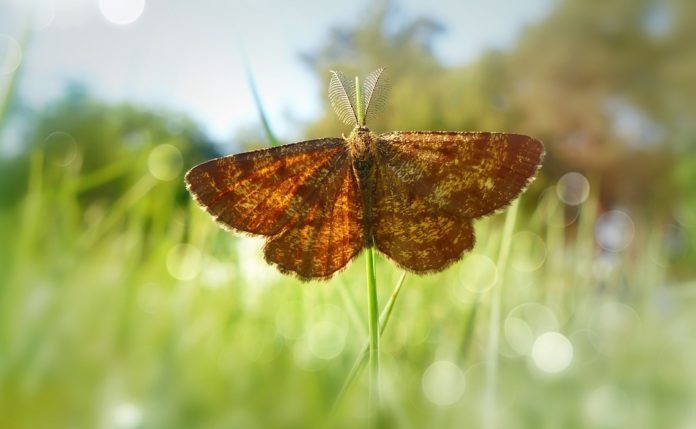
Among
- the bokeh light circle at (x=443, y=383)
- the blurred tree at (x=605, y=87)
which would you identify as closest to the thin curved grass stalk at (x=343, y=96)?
the bokeh light circle at (x=443, y=383)

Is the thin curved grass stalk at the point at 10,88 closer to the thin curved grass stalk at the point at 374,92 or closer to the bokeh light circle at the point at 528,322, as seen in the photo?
the thin curved grass stalk at the point at 374,92

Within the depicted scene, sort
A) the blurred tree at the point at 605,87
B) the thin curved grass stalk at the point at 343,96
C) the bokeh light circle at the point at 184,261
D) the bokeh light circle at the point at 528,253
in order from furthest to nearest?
the blurred tree at the point at 605,87
the bokeh light circle at the point at 528,253
the bokeh light circle at the point at 184,261
the thin curved grass stalk at the point at 343,96

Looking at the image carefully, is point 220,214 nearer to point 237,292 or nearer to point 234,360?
point 234,360

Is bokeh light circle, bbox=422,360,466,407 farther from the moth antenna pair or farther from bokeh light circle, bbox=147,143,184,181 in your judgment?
bokeh light circle, bbox=147,143,184,181

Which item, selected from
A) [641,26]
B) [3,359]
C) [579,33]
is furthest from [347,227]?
[641,26]

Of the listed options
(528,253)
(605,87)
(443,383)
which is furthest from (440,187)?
(605,87)

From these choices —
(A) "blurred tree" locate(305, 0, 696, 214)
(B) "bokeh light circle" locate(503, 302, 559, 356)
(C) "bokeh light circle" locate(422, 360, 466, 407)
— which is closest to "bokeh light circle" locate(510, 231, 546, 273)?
(B) "bokeh light circle" locate(503, 302, 559, 356)

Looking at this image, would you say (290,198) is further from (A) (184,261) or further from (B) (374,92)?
(A) (184,261)
